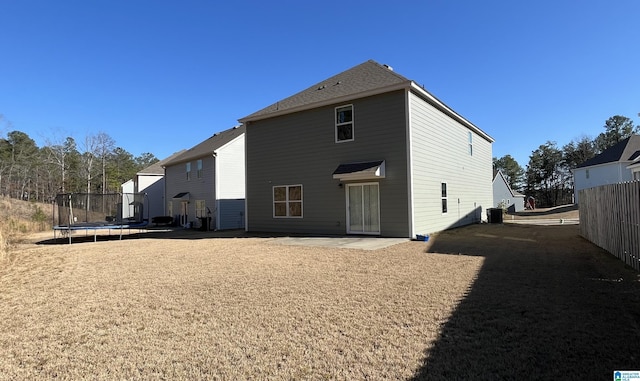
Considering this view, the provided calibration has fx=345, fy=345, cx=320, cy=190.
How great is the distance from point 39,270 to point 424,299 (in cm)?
856

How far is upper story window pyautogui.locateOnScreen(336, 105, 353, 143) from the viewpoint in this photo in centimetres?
1375

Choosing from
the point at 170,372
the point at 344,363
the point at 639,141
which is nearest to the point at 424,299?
the point at 344,363

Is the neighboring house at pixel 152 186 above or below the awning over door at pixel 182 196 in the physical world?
above

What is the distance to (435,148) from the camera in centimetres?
1451

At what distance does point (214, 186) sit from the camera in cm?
2120

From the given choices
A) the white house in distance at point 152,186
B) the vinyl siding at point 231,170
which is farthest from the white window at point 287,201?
the white house in distance at point 152,186

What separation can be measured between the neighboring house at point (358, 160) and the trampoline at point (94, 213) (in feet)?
20.3

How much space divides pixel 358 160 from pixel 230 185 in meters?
11.2

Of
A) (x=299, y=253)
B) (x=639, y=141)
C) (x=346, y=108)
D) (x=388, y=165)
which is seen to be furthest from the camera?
(x=639, y=141)

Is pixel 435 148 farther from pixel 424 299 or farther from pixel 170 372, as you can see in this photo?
pixel 170 372

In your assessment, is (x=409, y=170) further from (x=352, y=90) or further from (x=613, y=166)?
(x=613, y=166)

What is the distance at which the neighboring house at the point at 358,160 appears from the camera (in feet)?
41.3

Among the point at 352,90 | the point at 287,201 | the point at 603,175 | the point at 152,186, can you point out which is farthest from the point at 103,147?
the point at 603,175

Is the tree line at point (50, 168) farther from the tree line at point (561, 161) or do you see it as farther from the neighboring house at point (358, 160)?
the tree line at point (561, 161)
